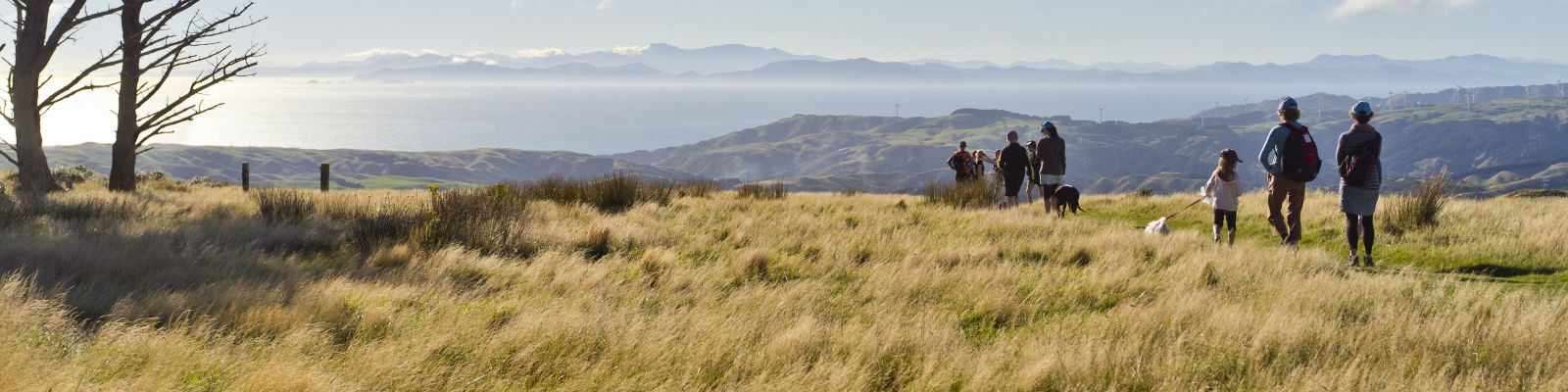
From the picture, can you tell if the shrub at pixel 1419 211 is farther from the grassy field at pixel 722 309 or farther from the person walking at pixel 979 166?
the person walking at pixel 979 166

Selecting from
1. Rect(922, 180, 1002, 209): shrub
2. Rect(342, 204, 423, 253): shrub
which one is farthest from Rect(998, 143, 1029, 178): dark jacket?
Rect(342, 204, 423, 253): shrub

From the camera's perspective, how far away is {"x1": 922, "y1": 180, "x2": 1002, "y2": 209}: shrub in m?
13.0

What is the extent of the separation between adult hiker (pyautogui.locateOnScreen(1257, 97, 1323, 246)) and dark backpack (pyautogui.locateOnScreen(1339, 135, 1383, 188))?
0.32m

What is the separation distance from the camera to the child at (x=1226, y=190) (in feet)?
27.6

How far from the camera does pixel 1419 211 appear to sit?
939 cm

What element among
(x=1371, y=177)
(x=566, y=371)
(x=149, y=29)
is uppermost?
(x=149, y=29)

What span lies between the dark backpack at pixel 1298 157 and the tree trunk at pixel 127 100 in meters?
16.1

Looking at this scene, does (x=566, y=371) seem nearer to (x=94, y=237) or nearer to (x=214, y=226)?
(x=94, y=237)

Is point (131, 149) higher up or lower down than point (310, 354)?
higher up

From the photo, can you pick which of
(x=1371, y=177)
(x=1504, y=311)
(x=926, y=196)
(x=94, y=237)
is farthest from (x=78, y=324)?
(x=926, y=196)

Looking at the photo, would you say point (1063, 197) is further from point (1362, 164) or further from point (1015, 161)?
point (1362, 164)

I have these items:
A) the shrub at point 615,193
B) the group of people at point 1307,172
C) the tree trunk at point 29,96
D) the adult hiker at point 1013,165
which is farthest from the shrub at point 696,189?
the tree trunk at point 29,96

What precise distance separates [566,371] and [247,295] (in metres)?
2.17

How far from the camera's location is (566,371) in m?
3.48
